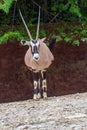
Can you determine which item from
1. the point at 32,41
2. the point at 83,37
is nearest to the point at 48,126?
the point at 32,41

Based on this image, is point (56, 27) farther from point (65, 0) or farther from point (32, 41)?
point (32, 41)

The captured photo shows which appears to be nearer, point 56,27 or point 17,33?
point 17,33

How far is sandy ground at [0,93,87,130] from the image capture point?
238 inches

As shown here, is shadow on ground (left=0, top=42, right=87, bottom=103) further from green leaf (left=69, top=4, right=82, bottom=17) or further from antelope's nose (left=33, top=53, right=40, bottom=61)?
antelope's nose (left=33, top=53, right=40, bottom=61)

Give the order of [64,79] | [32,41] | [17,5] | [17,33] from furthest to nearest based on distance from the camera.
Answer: [17,5] → [64,79] → [17,33] → [32,41]

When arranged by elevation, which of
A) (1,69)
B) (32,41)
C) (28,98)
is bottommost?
(28,98)

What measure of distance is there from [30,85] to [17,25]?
139 centimetres

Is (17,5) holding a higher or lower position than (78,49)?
higher

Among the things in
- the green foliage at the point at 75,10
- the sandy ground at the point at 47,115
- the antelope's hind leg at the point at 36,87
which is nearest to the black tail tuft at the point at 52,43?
the antelope's hind leg at the point at 36,87

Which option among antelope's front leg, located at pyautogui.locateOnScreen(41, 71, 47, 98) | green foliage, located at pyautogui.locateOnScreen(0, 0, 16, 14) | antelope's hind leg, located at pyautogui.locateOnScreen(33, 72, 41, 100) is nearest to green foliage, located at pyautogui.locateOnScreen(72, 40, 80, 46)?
antelope's front leg, located at pyautogui.locateOnScreen(41, 71, 47, 98)

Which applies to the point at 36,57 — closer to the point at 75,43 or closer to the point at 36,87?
the point at 36,87

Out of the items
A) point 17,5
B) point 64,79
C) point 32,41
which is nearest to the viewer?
point 32,41

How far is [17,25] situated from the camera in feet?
33.2

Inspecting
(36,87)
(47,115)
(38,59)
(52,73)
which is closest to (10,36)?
(38,59)
